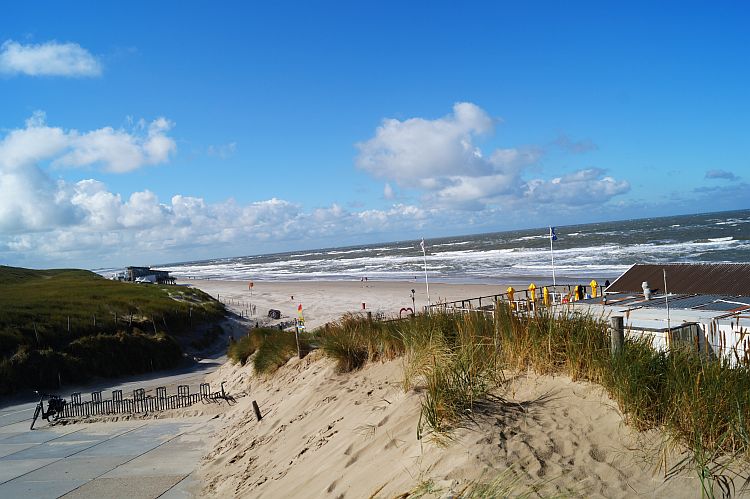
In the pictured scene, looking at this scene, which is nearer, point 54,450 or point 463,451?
point 463,451

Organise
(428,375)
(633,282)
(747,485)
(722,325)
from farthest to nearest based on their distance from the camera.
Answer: (633,282), (722,325), (428,375), (747,485)

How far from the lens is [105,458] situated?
11289mm

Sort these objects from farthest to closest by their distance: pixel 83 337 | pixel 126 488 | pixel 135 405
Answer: pixel 83 337
pixel 135 405
pixel 126 488

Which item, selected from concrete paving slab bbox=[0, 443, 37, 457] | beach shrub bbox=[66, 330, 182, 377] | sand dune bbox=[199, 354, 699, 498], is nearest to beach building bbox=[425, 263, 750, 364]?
sand dune bbox=[199, 354, 699, 498]

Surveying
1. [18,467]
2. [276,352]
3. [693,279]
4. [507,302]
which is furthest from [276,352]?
[693,279]

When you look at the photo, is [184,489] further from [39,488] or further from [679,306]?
[679,306]

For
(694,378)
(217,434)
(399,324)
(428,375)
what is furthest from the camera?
(217,434)

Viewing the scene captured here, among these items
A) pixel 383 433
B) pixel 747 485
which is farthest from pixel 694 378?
pixel 383 433

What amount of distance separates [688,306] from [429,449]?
10155 mm

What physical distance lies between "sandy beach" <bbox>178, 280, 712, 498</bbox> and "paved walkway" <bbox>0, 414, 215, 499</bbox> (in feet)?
2.88

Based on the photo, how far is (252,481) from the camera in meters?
7.43

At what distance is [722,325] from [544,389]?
5.20m

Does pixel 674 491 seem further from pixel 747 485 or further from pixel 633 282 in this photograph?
pixel 633 282

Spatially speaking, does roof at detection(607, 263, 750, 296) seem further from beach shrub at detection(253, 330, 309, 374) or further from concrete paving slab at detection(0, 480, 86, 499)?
concrete paving slab at detection(0, 480, 86, 499)
